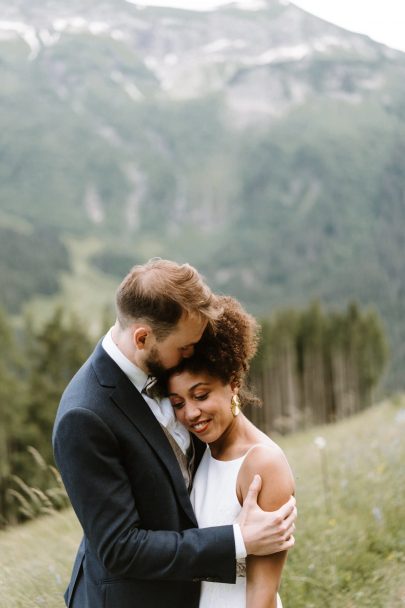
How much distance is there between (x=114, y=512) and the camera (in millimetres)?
3686

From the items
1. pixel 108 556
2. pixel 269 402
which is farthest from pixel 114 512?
pixel 269 402

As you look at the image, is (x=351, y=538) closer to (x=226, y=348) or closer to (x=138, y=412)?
(x=226, y=348)

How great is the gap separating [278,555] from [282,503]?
0.29 meters

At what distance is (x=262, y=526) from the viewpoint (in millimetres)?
3859

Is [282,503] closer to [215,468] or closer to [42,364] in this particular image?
[215,468]

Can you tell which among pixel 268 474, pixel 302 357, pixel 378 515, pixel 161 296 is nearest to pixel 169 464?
pixel 268 474

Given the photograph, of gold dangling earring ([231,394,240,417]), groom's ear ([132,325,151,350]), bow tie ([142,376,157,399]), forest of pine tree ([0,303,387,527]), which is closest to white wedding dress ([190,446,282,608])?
gold dangling earring ([231,394,240,417])

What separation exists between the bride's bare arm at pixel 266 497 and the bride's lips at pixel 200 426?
276 mm

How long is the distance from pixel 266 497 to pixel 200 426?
0.50 m

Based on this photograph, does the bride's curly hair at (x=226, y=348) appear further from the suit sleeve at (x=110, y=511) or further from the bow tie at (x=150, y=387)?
the suit sleeve at (x=110, y=511)

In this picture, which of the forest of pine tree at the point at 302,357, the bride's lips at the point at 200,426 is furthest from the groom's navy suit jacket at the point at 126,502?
the forest of pine tree at the point at 302,357

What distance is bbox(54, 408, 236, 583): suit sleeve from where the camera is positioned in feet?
12.0

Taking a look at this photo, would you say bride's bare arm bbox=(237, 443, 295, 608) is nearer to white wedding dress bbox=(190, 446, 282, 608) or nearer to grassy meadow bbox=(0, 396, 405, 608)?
white wedding dress bbox=(190, 446, 282, 608)

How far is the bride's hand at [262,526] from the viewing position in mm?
3854
